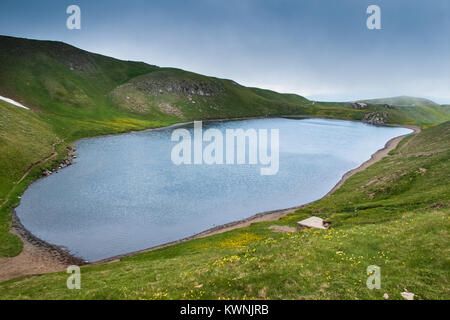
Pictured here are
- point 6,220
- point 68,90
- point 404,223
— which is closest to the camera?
point 404,223

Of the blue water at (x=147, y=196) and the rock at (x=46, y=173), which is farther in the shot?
the rock at (x=46, y=173)

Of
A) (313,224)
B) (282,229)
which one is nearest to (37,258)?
(282,229)

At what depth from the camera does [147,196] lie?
63.0 m

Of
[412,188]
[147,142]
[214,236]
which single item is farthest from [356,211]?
[147,142]

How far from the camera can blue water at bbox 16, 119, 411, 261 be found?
47.2 m

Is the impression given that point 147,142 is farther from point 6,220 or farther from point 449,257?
point 449,257

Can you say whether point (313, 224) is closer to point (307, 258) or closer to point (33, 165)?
point (307, 258)

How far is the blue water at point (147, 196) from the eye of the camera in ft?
155

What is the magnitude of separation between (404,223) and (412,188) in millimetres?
28735

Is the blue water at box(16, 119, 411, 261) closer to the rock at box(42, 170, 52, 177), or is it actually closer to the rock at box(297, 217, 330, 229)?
the rock at box(42, 170, 52, 177)

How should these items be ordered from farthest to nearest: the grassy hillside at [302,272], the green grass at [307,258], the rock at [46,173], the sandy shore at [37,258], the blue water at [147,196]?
the rock at [46,173] → the blue water at [147,196] → the sandy shore at [37,258] → the green grass at [307,258] → the grassy hillside at [302,272]

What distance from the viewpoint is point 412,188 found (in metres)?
51.6

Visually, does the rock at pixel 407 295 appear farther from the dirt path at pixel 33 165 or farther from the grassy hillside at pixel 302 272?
the dirt path at pixel 33 165

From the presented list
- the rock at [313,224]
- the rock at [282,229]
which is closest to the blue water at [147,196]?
the rock at [282,229]
